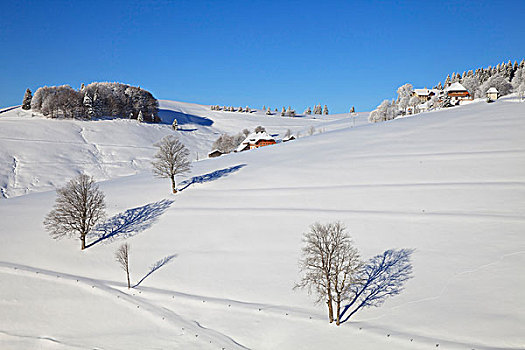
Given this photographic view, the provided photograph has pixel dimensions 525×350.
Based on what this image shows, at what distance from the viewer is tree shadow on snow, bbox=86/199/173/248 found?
36156mm

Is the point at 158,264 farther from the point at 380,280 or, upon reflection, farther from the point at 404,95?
the point at 404,95

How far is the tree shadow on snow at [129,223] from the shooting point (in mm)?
36156

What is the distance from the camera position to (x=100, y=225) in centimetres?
3819

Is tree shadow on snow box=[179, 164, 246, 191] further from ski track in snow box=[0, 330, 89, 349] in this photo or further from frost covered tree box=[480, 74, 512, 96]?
frost covered tree box=[480, 74, 512, 96]

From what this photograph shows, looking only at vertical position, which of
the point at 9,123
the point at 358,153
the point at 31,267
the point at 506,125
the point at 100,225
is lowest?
the point at 31,267

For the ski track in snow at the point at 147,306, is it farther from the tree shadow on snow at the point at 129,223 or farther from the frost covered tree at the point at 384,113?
the frost covered tree at the point at 384,113

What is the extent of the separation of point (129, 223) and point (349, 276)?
25.7 metres

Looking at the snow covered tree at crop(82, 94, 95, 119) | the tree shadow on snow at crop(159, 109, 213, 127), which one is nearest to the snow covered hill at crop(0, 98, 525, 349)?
the snow covered tree at crop(82, 94, 95, 119)

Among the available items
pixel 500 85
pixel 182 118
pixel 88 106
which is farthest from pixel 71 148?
pixel 500 85

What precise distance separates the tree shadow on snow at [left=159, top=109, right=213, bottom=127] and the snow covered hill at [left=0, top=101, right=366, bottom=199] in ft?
59.9

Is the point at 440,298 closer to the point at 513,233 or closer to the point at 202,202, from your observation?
the point at 513,233

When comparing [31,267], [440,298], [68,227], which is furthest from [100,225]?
[440,298]

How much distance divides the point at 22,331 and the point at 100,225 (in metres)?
16.4

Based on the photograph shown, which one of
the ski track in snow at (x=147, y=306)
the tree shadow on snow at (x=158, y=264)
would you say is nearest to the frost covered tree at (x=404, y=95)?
the tree shadow on snow at (x=158, y=264)
